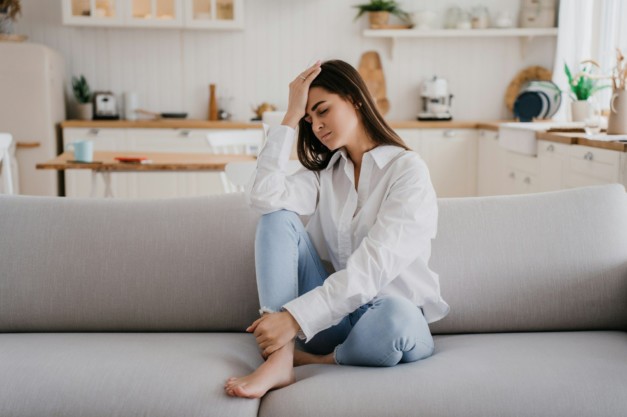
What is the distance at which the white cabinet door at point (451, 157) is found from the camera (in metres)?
5.59

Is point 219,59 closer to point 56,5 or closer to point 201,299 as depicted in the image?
point 56,5

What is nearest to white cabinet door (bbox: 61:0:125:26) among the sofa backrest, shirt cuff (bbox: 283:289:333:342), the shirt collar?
the sofa backrest

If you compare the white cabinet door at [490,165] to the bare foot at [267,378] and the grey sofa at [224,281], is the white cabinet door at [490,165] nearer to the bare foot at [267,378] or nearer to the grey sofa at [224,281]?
the grey sofa at [224,281]

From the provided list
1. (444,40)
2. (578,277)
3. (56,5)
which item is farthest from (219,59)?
(578,277)

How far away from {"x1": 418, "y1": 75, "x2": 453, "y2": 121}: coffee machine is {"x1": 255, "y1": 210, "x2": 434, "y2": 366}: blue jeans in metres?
4.04

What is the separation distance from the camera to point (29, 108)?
5.18m

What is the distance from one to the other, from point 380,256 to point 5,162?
3200mm

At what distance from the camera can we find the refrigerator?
5.13 meters

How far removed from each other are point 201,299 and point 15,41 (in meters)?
4.05

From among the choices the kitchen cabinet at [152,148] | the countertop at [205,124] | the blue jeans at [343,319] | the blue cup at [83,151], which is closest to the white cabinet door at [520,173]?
the countertop at [205,124]

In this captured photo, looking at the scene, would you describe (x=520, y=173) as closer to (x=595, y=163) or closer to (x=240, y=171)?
(x=595, y=163)

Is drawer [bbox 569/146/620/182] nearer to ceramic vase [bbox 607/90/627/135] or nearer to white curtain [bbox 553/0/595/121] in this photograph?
ceramic vase [bbox 607/90/627/135]

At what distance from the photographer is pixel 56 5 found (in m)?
5.79

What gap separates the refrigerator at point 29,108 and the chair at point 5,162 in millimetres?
782
